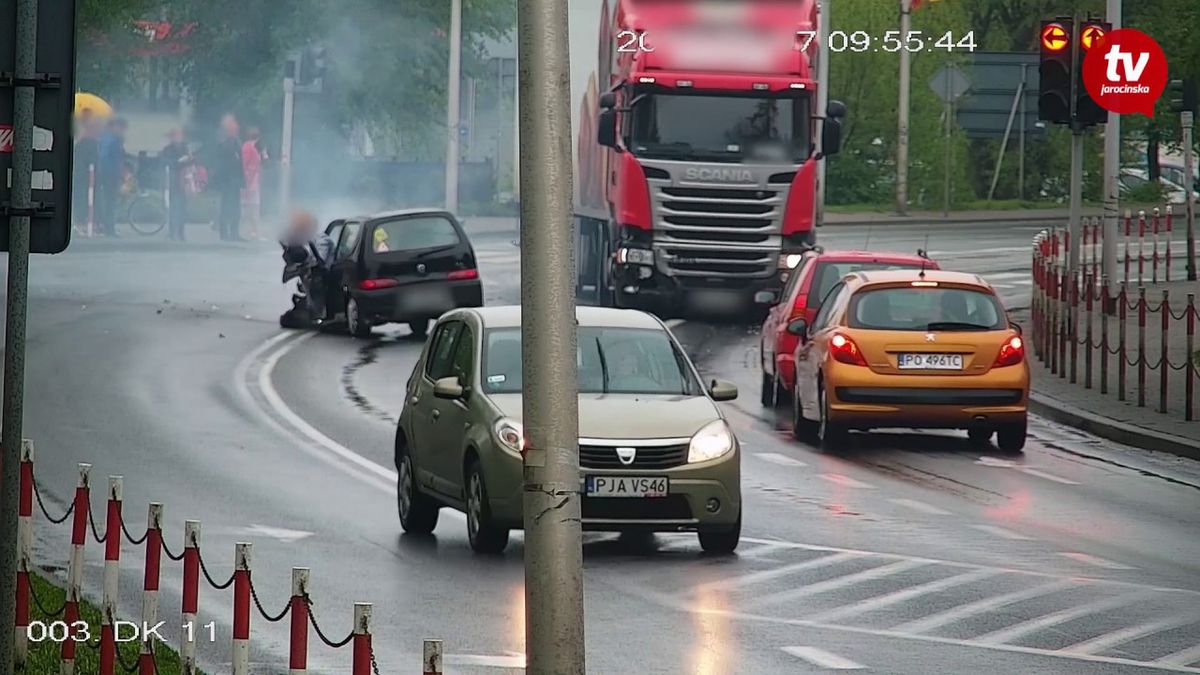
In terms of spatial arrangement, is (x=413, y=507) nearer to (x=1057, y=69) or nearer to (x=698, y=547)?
(x=698, y=547)

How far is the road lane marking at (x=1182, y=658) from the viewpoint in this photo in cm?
1138

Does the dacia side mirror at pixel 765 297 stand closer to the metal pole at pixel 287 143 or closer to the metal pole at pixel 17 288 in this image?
the metal pole at pixel 287 143

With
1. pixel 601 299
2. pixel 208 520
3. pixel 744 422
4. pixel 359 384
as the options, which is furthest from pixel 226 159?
pixel 208 520

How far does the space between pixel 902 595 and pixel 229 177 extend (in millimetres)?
38241

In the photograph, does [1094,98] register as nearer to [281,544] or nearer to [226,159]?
[281,544]

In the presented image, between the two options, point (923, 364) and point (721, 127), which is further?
point (721, 127)

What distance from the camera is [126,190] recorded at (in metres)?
53.4

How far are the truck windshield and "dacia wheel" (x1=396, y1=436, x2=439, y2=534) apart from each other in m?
16.1

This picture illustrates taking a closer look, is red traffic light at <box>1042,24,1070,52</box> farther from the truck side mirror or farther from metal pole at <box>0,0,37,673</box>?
metal pole at <box>0,0,37,673</box>

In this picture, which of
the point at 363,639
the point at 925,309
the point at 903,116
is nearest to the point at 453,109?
the point at 903,116

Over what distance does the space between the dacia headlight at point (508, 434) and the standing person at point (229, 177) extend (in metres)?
35.5

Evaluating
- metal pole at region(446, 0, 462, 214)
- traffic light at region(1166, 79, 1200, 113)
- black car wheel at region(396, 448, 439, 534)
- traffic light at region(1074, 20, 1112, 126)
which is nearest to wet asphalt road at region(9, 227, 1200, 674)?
black car wheel at region(396, 448, 439, 534)

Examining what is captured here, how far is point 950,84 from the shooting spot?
2196 inches

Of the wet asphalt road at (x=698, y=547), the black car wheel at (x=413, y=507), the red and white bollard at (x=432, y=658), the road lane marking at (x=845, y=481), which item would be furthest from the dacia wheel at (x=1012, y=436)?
the red and white bollard at (x=432, y=658)
